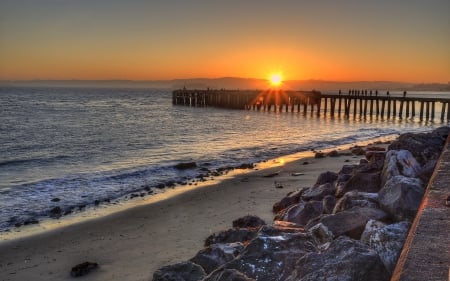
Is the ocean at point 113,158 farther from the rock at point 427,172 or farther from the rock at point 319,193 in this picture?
the rock at point 427,172

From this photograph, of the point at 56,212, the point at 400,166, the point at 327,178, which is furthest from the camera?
the point at 56,212

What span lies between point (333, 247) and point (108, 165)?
573 inches

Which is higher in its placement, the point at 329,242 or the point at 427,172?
the point at 427,172

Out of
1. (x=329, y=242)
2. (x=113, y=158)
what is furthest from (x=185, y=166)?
(x=329, y=242)

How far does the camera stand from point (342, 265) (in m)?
3.75

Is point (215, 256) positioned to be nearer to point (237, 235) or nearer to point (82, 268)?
point (237, 235)

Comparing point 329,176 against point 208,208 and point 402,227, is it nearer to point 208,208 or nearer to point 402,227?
point 208,208

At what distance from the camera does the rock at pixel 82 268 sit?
21.8 ft

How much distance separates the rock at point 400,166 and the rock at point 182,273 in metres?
3.69

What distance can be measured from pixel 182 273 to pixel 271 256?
952mm

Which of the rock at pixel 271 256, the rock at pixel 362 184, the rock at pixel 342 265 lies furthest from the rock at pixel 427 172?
the rock at pixel 342 265

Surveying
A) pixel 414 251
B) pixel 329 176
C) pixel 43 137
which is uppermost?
pixel 414 251

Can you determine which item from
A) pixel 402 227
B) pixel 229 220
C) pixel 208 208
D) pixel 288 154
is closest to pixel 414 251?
pixel 402 227

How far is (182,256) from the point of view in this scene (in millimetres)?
7074
